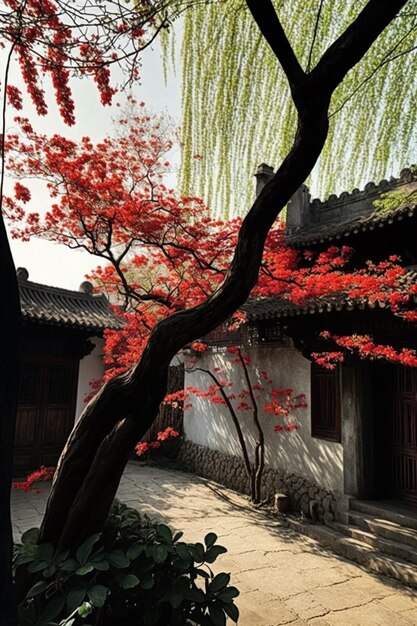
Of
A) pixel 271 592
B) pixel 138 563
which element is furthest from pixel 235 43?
pixel 271 592

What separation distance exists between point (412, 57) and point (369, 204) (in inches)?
187

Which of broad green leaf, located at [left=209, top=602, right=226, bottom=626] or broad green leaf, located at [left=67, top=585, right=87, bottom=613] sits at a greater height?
broad green leaf, located at [left=67, top=585, right=87, bottom=613]

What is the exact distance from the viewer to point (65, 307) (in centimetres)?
948

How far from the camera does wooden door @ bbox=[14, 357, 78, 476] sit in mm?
8320

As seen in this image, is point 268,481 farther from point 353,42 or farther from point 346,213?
point 353,42

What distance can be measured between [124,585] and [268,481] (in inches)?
207

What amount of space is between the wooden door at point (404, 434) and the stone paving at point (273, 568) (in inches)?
62.2

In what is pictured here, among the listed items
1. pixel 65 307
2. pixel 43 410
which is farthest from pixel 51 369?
pixel 65 307

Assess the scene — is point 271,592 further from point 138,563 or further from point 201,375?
point 201,375

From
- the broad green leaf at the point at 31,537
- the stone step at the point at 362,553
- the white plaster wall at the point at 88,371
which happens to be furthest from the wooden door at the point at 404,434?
the white plaster wall at the point at 88,371

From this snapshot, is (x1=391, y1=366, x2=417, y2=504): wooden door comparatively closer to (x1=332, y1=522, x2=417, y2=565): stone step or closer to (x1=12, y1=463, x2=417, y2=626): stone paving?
(x1=332, y1=522, x2=417, y2=565): stone step

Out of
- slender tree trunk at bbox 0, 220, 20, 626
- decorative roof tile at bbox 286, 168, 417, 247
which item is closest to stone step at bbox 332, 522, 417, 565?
decorative roof tile at bbox 286, 168, 417, 247

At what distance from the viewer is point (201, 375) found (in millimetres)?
9844

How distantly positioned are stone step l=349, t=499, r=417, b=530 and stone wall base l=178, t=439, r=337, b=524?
407mm
